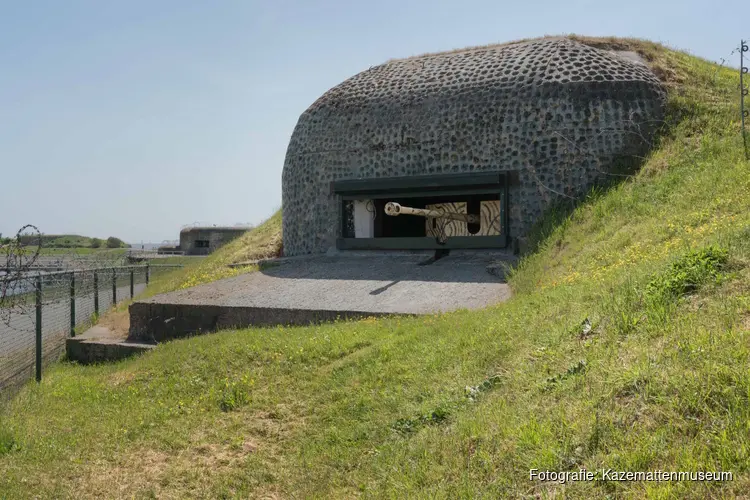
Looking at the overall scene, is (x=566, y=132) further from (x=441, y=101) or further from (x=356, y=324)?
(x=356, y=324)

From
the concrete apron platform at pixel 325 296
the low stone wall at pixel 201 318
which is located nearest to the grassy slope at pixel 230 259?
the concrete apron platform at pixel 325 296

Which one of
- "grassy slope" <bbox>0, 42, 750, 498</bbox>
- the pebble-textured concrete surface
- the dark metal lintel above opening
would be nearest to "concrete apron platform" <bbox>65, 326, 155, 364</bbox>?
"grassy slope" <bbox>0, 42, 750, 498</bbox>

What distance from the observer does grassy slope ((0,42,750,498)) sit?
3.34m

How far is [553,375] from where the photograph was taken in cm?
434

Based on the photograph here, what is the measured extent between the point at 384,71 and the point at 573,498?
13520mm

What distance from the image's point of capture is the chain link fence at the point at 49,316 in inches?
343

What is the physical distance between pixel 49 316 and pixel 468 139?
8.74 meters

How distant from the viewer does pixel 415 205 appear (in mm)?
15961

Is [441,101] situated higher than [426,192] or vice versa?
[441,101]

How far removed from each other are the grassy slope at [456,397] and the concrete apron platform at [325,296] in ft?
2.34

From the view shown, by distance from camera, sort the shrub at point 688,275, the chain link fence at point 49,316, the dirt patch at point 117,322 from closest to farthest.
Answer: the shrub at point 688,275 → the chain link fence at point 49,316 → the dirt patch at point 117,322

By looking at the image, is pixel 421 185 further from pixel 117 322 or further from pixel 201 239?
pixel 201 239

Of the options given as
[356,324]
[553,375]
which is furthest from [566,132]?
[553,375]

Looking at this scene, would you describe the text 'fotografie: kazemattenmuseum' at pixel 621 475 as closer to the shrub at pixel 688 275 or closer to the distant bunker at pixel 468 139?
the shrub at pixel 688 275
